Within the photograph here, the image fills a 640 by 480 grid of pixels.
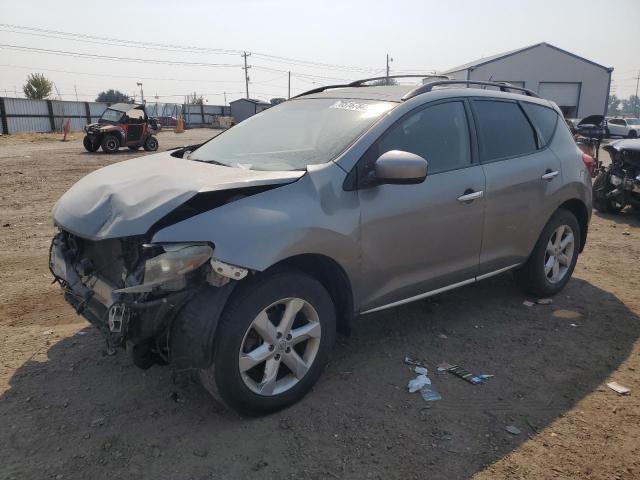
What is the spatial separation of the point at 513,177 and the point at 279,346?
2344 mm

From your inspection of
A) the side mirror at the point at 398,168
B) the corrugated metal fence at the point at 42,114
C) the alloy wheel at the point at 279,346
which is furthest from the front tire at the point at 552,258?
the corrugated metal fence at the point at 42,114

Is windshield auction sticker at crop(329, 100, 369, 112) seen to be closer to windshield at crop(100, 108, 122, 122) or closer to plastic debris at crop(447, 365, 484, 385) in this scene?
plastic debris at crop(447, 365, 484, 385)

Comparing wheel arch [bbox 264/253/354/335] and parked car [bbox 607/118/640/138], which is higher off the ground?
parked car [bbox 607/118/640/138]

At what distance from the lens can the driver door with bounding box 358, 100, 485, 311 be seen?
3199 mm

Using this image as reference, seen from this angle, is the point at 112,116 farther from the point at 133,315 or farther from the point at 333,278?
the point at 133,315

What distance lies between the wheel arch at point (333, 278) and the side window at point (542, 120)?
7.94 feet

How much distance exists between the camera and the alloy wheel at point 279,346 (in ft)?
9.11

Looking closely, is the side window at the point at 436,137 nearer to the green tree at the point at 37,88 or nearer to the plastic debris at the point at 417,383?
the plastic debris at the point at 417,383

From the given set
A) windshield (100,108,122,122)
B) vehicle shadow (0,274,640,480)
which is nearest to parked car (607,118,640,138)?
windshield (100,108,122,122)

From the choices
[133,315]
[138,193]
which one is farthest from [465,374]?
[138,193]

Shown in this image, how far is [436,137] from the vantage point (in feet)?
11.9

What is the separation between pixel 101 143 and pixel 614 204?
17.3 m

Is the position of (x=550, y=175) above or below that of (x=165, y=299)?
above

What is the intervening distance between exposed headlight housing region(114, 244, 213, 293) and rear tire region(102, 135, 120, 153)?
61.7 feet
